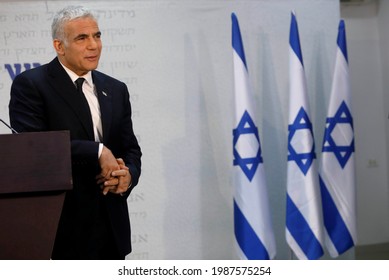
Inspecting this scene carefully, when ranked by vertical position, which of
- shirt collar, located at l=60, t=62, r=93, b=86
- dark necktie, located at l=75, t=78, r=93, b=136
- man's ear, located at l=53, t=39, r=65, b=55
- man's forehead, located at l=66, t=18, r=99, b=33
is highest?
man's forehead, located at l=66, t=18, r=99, b=33

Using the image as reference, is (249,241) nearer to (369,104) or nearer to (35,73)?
(369,104)

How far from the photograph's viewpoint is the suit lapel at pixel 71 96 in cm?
245

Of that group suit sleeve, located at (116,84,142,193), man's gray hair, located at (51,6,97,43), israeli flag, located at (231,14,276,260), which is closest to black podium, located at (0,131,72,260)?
suit sleeve, located at (116,84,142,193)

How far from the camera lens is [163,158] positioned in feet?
14.9

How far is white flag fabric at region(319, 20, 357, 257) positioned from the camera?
171 inches

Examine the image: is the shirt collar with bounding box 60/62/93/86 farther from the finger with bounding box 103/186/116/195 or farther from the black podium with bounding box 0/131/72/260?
the black podium with bounding box 0/131/72/260

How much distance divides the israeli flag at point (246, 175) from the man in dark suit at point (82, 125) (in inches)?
69.9

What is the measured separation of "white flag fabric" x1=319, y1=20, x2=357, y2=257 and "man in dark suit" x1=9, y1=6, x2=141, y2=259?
2.19 metres

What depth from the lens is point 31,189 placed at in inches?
71.7

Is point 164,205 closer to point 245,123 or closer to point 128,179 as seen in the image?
point 245,123

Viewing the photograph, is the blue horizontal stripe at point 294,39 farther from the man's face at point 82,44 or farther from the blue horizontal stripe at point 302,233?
the man's face at point 82,44

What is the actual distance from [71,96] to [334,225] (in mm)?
2618

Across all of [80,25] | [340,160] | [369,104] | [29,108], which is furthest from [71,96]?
[369,104]

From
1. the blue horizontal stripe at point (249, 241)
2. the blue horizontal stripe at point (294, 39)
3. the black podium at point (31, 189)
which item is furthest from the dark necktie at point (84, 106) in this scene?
the blue horizontal stripe at point (294, 39)
